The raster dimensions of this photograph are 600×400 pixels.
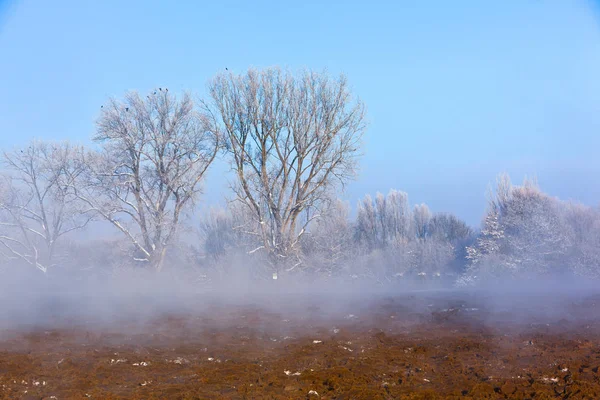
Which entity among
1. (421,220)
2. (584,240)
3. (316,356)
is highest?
(421,220)

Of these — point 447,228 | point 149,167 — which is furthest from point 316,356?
point 447,228

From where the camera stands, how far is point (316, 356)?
780 cm

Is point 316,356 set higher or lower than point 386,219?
lower

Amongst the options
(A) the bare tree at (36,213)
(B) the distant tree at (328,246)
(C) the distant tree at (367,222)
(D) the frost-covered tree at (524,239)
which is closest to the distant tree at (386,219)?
(C) the distant tree at (367,222)

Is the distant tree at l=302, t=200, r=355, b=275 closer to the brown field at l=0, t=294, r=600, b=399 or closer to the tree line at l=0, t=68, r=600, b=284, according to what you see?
the tree line at l=0, t=68, r=600, b=284

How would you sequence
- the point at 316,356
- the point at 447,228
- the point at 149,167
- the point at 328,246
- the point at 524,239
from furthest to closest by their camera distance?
the point at 447,228 → the point at 328,246 → the point at 524,239 → the point at 149,167 → the point at 316,356

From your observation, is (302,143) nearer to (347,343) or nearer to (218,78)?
(218,78)

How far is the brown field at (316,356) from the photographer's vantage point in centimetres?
600

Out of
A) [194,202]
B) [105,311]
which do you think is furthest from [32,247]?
[105,311]

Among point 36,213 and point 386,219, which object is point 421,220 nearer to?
point 386,219

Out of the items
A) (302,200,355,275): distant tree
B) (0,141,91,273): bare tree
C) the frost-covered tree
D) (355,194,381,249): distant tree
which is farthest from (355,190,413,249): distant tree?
(0,141,91,273): bare tree

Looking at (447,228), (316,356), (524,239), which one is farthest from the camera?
(447,228)

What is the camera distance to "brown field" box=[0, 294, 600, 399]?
6004 mm

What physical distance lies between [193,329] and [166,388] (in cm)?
442
